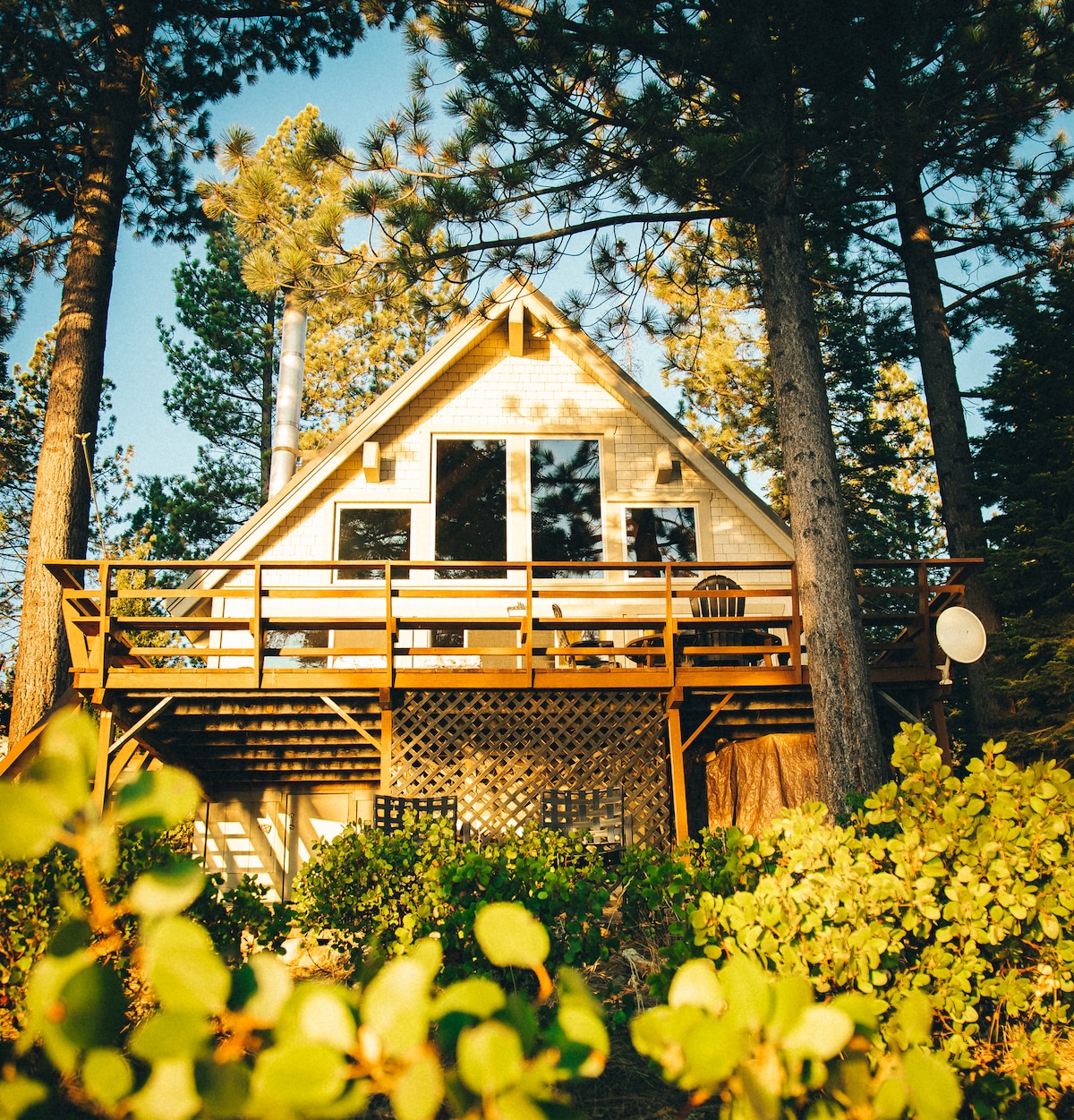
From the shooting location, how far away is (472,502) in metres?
12.0

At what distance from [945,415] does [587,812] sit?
8860 mm

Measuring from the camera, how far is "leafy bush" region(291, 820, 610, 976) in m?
4.16

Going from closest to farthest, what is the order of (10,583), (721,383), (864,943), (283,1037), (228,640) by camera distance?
(283,1037)
(864,943)
(228,640)
(10,583)
(721,383)

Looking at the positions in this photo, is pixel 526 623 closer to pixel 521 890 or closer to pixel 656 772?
pixel 656 772

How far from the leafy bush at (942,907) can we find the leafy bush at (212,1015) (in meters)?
1.95

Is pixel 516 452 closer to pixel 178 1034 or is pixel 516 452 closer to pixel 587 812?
pixel 587 812

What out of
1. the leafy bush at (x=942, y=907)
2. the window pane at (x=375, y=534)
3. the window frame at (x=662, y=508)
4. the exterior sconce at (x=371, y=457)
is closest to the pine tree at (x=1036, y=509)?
the window frame at (x=662, y=508)

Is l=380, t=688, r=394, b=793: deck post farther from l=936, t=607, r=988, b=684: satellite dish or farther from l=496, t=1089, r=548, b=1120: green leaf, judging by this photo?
l=496, t=1089, r=548, b=1120: green leaf

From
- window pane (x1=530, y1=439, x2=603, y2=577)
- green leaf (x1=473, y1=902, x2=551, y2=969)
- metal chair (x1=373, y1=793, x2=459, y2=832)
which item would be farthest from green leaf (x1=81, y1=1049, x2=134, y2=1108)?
window pane (x1=530, y1=439, x2=603, y2=577)

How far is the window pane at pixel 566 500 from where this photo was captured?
1184 centimetres

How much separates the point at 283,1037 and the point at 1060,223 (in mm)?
15939

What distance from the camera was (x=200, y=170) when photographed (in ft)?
41.7

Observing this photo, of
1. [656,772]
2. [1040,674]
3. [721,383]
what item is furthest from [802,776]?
[721,383]

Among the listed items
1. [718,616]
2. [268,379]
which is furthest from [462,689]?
[268,379]
